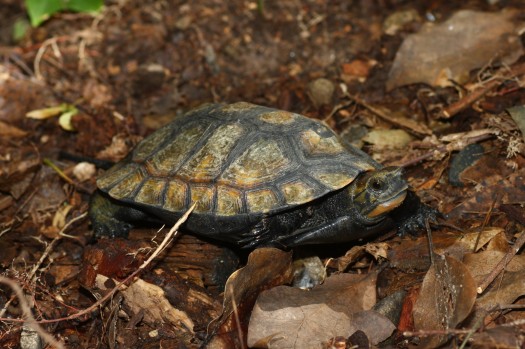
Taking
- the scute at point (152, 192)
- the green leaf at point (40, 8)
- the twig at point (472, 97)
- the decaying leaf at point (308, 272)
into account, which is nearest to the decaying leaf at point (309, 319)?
the decaying leaf at point (308, 272)

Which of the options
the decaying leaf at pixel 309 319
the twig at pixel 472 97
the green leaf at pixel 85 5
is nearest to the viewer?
the decaying leaf at pixel 309 319

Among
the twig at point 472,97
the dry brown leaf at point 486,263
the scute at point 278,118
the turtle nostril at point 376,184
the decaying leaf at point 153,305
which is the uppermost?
the scute at point 278,118

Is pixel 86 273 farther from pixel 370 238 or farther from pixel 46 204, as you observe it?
pixel 370 238

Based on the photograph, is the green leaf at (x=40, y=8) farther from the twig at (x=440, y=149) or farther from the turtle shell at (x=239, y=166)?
the twig at (x=440, y=149)

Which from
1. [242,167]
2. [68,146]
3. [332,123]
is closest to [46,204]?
[68,146]

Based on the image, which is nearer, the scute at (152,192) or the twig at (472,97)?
the scute at (152,192)

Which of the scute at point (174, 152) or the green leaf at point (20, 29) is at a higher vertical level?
the green leaf at point (20, 29)
